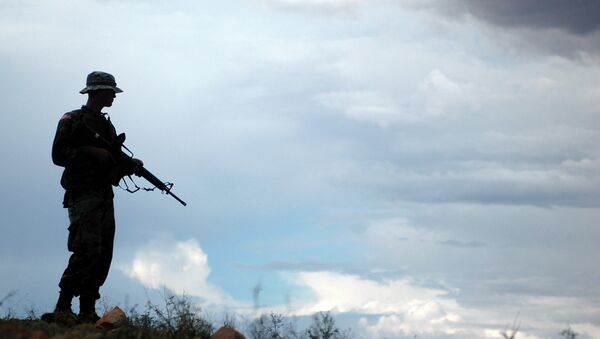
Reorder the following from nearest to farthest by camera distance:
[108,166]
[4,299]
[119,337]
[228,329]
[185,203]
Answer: [119,337] → [228,329] → [4,299] → [108,166] → [185,203]

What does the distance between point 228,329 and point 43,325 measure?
2.06 m

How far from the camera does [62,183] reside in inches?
388

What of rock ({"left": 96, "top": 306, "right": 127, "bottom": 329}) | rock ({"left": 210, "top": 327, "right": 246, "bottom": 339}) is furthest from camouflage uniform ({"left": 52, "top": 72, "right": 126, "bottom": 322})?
rock ({"left": 210, "top": 327, "right": 246, "bottom": 339})

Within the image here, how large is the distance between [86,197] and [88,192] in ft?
0.20

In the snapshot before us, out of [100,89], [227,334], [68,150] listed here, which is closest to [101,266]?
[68,150]

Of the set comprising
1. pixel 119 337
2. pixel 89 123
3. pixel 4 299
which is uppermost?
pixel 89 123

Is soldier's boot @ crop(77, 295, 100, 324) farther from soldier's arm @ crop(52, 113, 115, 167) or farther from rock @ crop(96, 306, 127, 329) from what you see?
soldier's arm @ crop(52, 113, 115, 167)

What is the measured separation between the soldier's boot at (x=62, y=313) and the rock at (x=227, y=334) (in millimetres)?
1877

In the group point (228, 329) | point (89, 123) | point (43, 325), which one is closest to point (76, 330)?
point (43, 325)

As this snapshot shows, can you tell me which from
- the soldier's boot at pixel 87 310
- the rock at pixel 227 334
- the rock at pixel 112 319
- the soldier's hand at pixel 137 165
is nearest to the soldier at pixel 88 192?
the soldier's boot at pixel 87 310

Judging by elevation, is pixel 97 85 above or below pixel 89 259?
above

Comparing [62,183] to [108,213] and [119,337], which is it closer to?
[108,213]

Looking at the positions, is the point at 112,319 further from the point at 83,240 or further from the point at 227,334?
the point at 227,334

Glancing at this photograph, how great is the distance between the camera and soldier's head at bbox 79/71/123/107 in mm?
9867
